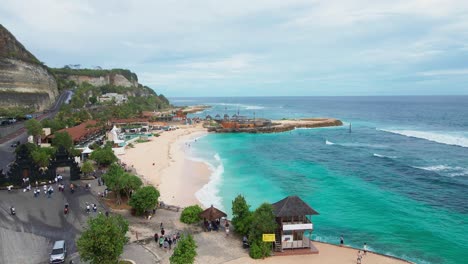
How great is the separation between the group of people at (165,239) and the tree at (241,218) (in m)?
3.93

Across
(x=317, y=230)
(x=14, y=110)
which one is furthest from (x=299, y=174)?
(x=14, y=110)

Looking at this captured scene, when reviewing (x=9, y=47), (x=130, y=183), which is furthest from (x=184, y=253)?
(x=9, y=47)

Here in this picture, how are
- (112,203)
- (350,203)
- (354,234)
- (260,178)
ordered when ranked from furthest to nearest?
(260,178) → (350,203) → (112,203) → (354,234)

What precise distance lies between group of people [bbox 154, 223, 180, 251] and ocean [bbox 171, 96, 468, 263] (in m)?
9.04

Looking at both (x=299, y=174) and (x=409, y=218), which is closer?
(x=409, y=218)

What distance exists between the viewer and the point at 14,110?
65625 millimetres

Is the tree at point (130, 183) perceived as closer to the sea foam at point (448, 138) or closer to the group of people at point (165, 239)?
the group of people at point (165, 239)

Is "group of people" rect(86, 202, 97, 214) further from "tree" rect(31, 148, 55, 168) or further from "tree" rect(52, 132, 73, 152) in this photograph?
"tree" rect(52, 132, 73, 152)

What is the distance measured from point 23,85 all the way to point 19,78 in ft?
5.18

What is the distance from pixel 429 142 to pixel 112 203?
5979cm

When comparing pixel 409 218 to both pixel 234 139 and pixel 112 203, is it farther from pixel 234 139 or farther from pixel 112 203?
pixel 234 139

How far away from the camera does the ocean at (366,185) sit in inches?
1003

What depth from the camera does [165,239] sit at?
21.7m


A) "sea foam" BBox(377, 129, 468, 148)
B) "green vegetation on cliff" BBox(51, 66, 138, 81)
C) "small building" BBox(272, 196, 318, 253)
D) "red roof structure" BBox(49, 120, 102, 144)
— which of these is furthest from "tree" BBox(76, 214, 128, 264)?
"green vegetation on cliff" BBox(51, 66, 138, 81)
